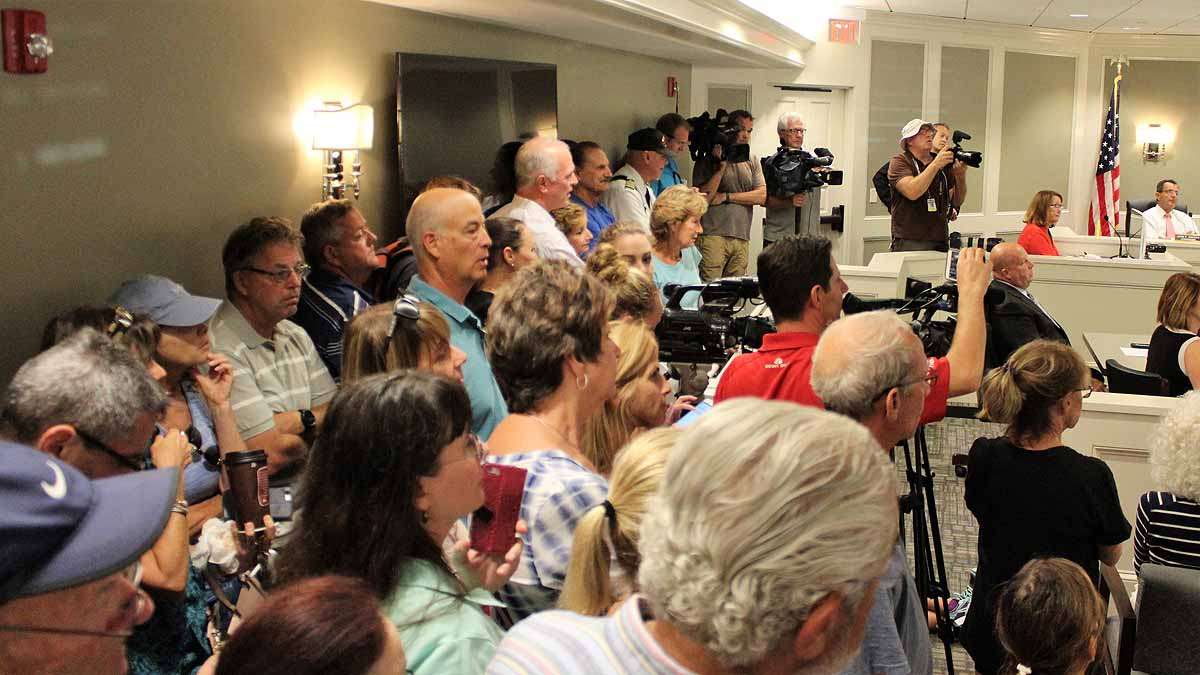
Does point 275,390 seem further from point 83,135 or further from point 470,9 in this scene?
point 470,9

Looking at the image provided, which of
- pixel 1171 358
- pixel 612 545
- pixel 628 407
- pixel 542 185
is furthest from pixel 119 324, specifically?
pixel 1171 358

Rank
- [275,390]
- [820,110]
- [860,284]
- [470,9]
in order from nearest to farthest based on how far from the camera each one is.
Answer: [275,390], [470,9], [860,284], [820,110]

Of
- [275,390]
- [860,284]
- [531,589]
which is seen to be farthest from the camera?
[860,284]

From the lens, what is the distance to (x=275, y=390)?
10.6 ft

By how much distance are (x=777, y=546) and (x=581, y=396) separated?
122 centimetres

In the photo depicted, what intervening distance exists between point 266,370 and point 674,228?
7.97 feet

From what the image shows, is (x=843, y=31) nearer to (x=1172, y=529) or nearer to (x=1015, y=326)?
(x=1015, y=326)

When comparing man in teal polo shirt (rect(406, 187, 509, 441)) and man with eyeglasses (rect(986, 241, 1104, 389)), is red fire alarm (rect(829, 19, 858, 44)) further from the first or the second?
man in teal polo shirt (rect(406, 187, 509, 441))

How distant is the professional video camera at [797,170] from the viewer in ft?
28.0

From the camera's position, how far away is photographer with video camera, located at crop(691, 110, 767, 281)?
877 centimetres

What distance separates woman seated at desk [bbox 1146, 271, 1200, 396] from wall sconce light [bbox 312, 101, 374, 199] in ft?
12.3

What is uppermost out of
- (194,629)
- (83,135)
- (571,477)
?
(83,135)

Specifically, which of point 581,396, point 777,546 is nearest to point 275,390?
point 581,396

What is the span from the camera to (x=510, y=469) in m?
1.71
